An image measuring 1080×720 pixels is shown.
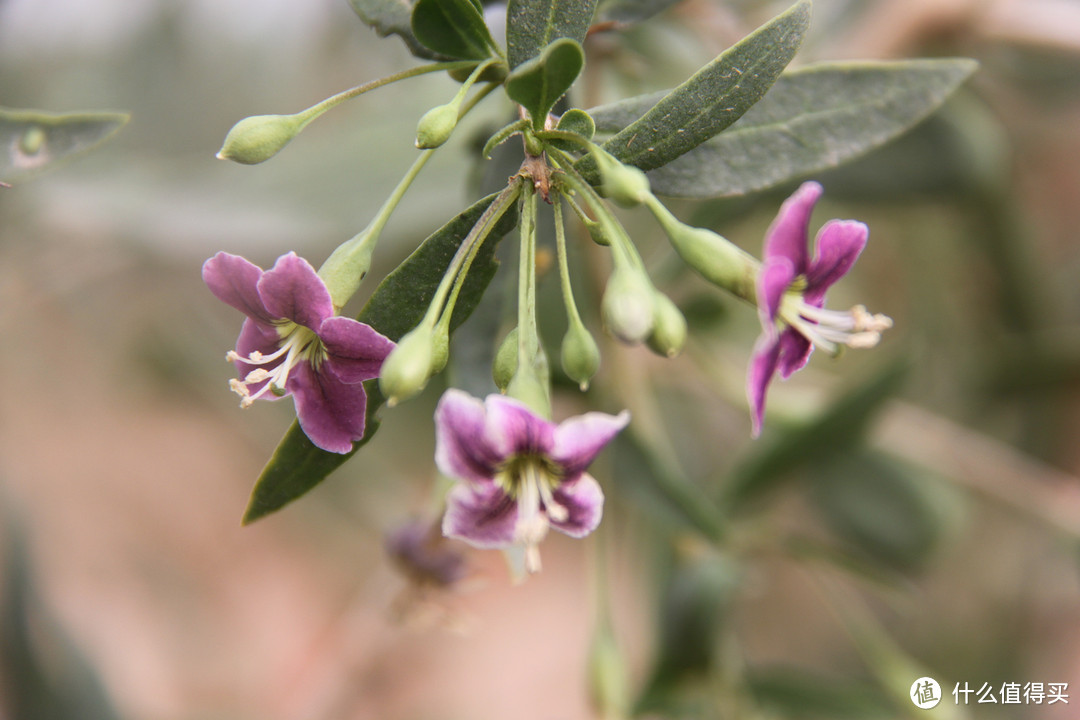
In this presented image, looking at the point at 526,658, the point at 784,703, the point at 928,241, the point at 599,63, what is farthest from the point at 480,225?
the point at 526,658

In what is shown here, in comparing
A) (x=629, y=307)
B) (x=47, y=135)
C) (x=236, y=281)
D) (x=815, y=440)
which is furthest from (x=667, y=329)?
(x=815, y=440)

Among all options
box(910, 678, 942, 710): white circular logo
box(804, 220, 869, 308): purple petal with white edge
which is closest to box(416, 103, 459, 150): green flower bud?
box(804, 220, 869, 308): purple petal with white edge

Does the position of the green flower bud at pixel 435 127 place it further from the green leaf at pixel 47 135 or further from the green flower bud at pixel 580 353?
the green leaf at pixel 47 135

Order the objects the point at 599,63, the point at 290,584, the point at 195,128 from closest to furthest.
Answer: the point at 599,63 < the point at 195,128 < the point at 290,584

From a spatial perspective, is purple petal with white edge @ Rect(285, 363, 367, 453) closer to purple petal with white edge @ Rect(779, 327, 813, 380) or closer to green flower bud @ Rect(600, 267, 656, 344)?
green flower bud @ Rect(600, 267, 656, 344)

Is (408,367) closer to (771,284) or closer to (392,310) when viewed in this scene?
(392,310)

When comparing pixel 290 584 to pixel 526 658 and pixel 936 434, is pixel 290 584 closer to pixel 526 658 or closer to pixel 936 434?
pixel 526 658
